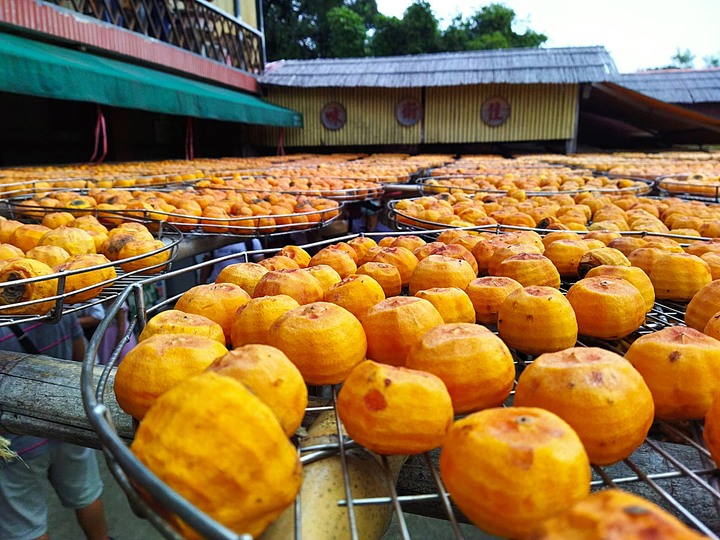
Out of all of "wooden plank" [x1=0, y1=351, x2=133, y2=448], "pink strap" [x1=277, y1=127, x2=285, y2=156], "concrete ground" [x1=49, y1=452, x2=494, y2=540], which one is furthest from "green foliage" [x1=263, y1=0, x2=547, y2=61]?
"wooden plank" [x1=0, y1=351, x2=133, y2=448]

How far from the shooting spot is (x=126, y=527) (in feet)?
10.2

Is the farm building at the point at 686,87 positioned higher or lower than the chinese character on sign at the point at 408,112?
higher

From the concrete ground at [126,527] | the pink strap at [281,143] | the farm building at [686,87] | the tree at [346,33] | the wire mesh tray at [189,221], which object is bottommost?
the concrete ground at [126,527]

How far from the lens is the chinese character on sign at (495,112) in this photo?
14.3 m

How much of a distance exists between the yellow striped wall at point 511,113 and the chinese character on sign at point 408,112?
0.92ft

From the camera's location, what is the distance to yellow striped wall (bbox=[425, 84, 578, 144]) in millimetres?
13844

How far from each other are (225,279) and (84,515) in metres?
2.13

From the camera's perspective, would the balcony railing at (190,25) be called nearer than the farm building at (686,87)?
Yes

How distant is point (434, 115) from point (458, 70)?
140cm

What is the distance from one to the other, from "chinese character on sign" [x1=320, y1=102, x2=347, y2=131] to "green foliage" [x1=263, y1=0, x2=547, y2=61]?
1202 cm

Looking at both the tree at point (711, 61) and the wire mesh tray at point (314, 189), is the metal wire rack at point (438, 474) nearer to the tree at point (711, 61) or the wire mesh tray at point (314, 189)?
the wire mesh tray at point (314, 189)

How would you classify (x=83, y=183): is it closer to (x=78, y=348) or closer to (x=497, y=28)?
(x=78, y=348)

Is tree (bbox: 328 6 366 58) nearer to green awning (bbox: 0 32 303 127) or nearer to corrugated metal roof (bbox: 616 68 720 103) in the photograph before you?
corrugated metal roof (bbox: 616 68 720 103)

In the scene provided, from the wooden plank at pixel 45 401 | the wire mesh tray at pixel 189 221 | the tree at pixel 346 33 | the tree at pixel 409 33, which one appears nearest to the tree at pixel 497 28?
the tree at pixel 409 33
